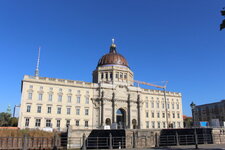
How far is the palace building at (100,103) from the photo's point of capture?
46.9m

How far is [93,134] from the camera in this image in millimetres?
37500

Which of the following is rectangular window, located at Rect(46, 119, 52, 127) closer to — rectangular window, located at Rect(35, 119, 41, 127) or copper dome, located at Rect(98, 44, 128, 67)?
rectangular window, located at Rect(35, 119, 41, 127)

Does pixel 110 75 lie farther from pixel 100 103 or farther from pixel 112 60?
pixel 100 103

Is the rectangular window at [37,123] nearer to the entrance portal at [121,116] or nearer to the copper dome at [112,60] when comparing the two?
the entrance portal at [121,116]

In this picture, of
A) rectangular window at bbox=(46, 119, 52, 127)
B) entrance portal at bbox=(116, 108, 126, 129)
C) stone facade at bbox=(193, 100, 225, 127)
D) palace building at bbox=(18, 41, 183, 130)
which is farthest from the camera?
stone facade at bbox=(193, 100, 225, 127)

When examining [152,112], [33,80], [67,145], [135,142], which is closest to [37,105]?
[33,80]

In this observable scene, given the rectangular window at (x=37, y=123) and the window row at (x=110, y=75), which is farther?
the window row at (x=110, y=75)

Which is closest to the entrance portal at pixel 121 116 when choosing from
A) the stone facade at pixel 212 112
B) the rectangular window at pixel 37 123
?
the rectangular window at pixel 37 123

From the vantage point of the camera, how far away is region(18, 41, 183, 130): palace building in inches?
1846

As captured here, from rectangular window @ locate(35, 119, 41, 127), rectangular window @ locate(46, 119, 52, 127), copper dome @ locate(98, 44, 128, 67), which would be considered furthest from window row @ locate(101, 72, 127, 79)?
rectangular window @ locate(35, 119, 41, 127)

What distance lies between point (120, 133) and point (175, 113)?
41809 millimetres

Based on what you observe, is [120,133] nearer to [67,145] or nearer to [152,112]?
[67,145]

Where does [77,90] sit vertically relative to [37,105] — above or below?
above

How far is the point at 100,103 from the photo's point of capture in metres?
54.2
